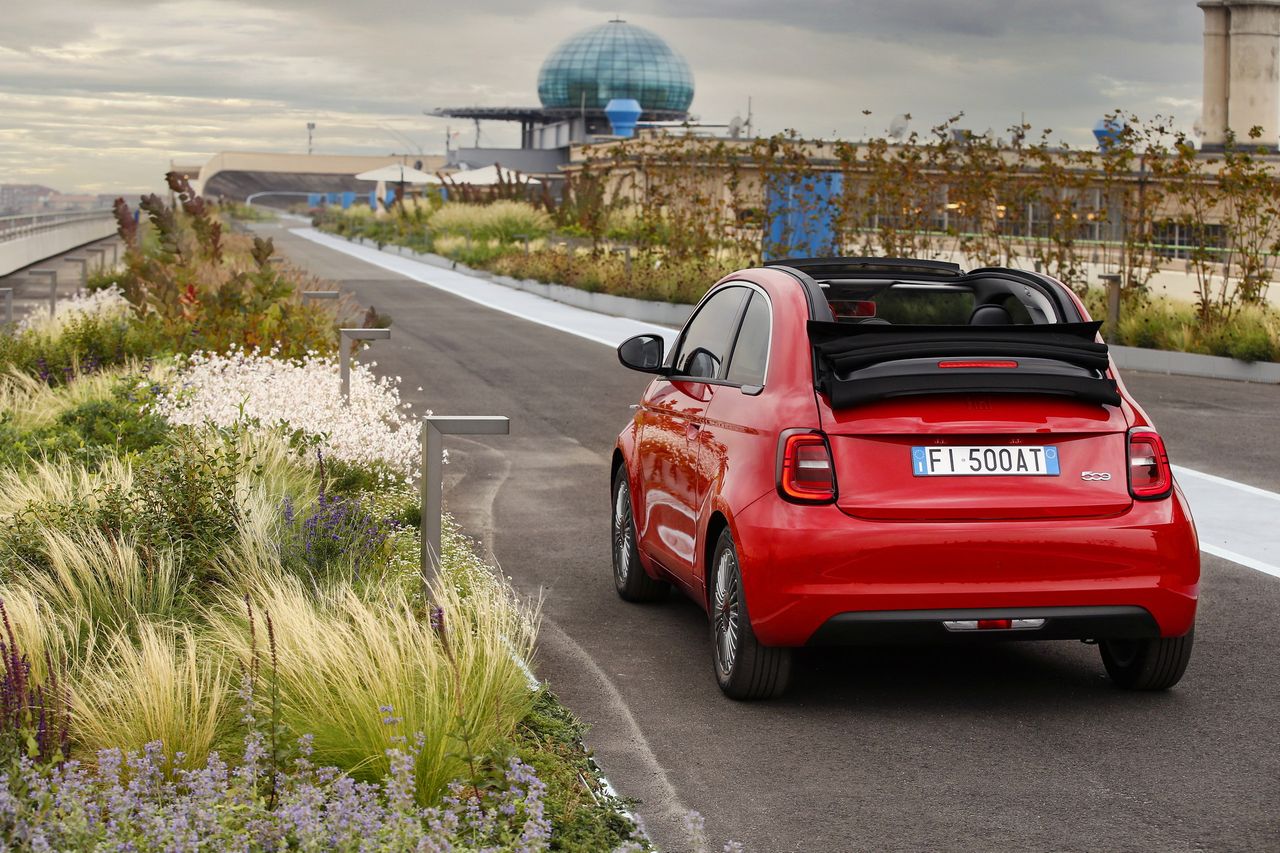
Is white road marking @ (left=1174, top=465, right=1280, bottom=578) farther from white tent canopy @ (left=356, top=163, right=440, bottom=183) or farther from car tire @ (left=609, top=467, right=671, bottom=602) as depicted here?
white tent canopy @ (left=356, top=163, right=440, bottom=183)

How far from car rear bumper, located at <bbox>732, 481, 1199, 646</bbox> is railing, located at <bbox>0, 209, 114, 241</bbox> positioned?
4449 centimetres

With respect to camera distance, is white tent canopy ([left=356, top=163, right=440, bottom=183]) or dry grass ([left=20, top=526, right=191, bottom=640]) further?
white tent canopy ([left=356, top=163, right=440, bottom=183])

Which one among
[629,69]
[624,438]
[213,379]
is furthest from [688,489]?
[629,69]

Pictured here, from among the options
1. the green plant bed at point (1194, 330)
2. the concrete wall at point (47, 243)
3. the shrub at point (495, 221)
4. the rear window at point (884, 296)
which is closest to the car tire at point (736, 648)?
the rear window at point (884, 296)

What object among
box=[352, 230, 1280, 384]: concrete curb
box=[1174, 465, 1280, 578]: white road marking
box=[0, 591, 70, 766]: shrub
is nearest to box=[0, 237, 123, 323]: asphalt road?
box=[352, 230, 1280, 384]: concrete curb

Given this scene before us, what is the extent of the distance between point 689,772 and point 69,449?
20.9 ft

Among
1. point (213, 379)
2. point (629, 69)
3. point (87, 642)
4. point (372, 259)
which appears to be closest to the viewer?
point (87, 642)

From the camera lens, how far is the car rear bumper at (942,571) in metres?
6.23

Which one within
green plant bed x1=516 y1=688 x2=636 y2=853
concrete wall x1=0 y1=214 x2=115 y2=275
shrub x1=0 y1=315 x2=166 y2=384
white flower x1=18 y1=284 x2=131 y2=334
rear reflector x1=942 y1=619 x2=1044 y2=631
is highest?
concrete wall x1=0 y1=214 x2=115 y2=275

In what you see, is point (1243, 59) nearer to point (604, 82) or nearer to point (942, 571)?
point (604, 82)

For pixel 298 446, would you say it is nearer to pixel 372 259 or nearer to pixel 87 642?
pixel 87 642

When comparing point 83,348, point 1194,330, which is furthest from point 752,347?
point 1194,330

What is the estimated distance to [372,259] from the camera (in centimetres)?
5344

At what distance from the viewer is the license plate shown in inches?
249
